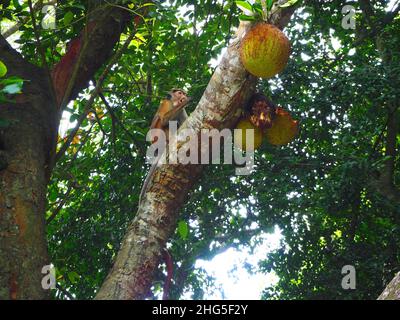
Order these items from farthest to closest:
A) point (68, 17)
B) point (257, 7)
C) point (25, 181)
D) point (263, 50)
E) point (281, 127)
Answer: point (68, 17)
point (281, 127)
point (257, 7)
point (263, 50)
point (25, 181)

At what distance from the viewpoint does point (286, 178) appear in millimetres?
4301

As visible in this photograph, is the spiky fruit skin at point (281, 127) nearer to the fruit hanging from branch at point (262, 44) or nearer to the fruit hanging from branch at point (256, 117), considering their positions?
the fruit hanging from branch at point (256, 117)

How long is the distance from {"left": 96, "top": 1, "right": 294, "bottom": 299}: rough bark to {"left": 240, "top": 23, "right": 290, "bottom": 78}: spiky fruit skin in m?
0.06

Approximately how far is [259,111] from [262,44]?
1.06ft

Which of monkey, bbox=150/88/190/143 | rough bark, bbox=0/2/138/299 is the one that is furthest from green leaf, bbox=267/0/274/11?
monkey, bbox=150/88/190/143

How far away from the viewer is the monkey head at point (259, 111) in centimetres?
219

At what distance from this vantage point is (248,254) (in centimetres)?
530

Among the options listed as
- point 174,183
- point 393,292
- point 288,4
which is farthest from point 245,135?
point 393,292

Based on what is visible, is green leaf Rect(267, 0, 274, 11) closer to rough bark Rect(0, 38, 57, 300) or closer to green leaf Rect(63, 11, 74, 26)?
rough bark Rect(0, 38, 57, 300)

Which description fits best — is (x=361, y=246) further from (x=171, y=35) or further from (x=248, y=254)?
(x=171, y=35)

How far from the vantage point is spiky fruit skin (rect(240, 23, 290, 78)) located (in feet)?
6.40

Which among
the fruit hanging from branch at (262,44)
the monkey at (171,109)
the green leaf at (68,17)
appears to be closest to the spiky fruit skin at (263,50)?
the fruit hanging from branch at (262,44)

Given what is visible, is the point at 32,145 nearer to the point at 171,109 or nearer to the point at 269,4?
the point at 269,4

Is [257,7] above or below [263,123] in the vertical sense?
above
